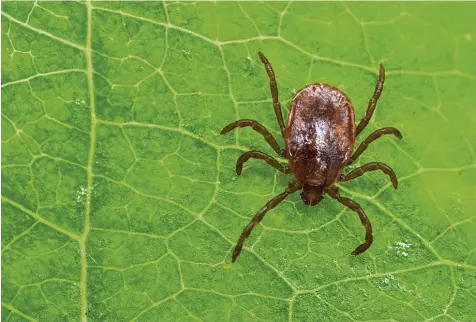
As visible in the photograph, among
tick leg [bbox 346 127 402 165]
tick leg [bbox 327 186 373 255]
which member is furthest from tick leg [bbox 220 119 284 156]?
tick leg [bbox 346 127 402 165]

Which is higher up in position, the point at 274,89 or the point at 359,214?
the point at 274,89

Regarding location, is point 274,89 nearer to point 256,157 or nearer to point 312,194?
point 256,157

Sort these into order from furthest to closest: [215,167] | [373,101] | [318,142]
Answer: [215,167], [373,101], [318,142]

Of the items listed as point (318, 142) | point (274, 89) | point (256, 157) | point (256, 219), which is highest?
point (274, 89)

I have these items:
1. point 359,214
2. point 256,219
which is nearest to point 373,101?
point 359,214

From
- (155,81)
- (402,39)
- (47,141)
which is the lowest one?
(47,141)

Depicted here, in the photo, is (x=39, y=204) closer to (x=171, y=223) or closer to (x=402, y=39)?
(x=171, y=223)

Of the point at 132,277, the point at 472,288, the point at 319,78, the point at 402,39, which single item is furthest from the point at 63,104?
the point at 472,288
